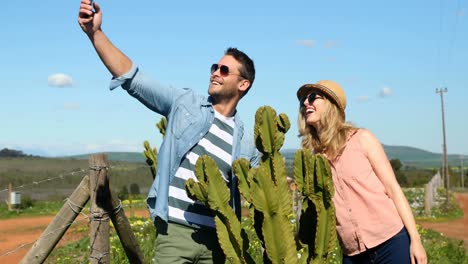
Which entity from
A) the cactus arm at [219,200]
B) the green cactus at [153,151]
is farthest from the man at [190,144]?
the green cactus at [153,151]

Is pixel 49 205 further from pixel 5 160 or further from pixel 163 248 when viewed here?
pixel 5 160

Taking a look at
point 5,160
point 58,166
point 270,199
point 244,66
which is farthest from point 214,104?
point 5,160

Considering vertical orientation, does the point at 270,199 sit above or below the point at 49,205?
above

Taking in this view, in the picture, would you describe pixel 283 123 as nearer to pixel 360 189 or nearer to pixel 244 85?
pixel 244 85

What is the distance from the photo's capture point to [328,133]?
364 cm

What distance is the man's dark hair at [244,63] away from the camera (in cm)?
382

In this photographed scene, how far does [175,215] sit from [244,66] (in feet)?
3.10

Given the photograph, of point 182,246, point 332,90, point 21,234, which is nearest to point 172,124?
point 182,246

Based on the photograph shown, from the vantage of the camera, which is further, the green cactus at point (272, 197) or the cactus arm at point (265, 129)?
the cactus arm at point (265, 129)

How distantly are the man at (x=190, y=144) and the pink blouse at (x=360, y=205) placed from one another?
2.05 feet

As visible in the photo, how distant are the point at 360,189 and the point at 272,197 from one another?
478mm

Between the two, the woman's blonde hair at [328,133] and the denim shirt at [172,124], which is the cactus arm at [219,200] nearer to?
the denim shirt at [172,124]

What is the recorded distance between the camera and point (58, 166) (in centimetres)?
4859

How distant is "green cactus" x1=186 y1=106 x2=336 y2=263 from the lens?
11.7 ft
